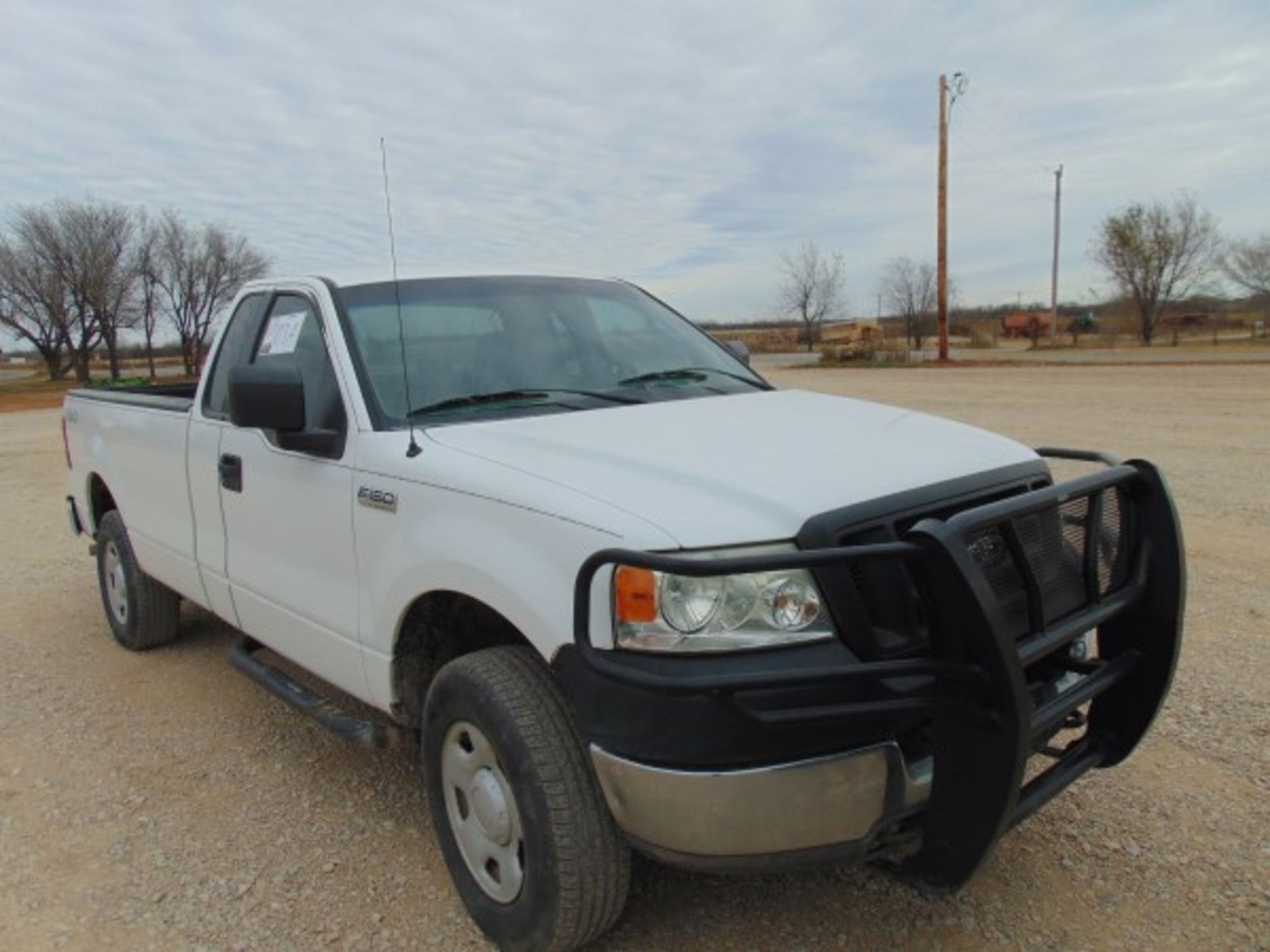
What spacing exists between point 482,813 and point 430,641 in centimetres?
64

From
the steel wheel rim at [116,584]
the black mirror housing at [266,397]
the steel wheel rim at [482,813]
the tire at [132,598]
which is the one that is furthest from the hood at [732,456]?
the steel wheel rim at [116,584]

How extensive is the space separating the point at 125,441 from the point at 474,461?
10.2 feet

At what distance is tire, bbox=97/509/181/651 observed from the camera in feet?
17.0

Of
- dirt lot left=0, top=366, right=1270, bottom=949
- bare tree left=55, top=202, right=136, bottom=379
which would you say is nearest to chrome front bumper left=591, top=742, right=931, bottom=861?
dirt lot left=0, top=366, right=1270, bottom=949

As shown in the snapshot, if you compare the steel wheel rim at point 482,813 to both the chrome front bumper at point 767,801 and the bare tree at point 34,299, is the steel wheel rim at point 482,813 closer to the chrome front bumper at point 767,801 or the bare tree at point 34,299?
the chrome front bumper at point 767,801

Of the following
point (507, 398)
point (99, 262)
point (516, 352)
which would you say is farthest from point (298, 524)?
point (99, 262)

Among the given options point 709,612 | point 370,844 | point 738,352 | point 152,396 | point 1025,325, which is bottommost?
point 370,844

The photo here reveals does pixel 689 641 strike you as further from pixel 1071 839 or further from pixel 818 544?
pixel 1071 839

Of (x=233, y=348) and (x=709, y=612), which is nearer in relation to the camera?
(x=709, y=612)

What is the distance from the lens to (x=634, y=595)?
223 cm

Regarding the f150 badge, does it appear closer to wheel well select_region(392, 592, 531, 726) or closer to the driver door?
the driver door

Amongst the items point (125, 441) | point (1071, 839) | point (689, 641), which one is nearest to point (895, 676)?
point (689, 641)

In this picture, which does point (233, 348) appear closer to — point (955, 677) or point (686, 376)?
point (686, 376)

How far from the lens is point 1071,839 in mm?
3143
